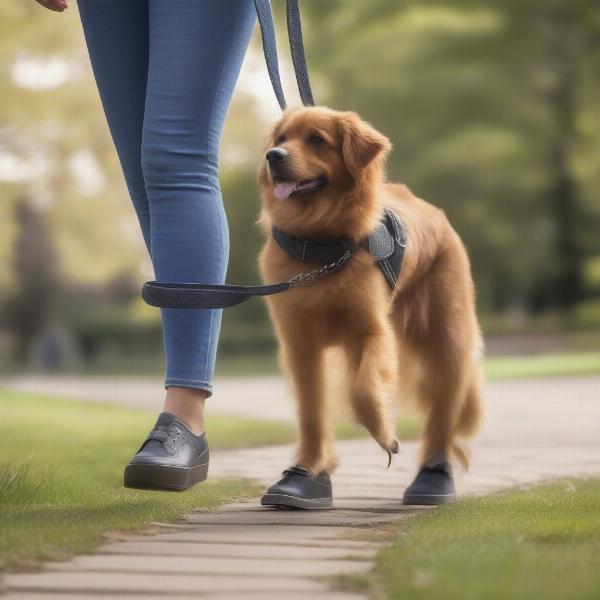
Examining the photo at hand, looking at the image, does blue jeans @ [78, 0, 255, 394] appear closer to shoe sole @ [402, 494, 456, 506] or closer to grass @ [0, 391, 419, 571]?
grass @ [0, 391, 419, 571]

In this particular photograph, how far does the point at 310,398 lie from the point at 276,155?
0.78 m

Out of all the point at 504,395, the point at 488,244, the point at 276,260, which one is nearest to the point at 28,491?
the point at 276,260

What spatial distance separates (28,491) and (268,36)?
5.10ft

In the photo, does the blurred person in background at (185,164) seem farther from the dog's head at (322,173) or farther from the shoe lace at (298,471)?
the shoe lace at (298,471)

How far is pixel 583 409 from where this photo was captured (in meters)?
8.70

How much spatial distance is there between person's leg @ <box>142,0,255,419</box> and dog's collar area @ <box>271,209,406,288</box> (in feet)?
0.80

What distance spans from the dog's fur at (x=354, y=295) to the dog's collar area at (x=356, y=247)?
0.02 m

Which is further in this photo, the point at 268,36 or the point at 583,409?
the point at 583,409

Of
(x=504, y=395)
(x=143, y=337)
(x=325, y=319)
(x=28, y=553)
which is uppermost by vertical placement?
(x=325, y=319)

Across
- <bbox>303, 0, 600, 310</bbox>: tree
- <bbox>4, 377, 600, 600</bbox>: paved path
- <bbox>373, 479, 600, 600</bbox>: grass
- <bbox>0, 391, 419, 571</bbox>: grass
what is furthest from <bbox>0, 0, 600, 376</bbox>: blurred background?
<bbox>373, 479, 600, 600</bbox>: grass

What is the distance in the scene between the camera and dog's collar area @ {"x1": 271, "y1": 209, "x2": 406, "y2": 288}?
3.49m

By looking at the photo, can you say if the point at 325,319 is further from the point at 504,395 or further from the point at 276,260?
the point at 504,395

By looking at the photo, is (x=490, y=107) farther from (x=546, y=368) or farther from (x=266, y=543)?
(x=266, y=543)

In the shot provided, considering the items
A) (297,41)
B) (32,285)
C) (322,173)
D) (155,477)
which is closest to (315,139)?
(322,173)
